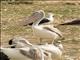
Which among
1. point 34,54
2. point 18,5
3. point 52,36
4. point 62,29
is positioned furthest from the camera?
point 18,5

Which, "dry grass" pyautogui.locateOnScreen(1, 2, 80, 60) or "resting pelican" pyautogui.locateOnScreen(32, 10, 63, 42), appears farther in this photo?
"dry grass" pyautogui.locateOnScreen(1, 2, 80, 60)

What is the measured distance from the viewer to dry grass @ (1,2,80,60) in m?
8.64

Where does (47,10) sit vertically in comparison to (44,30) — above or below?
above

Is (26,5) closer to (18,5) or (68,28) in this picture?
(18,5)

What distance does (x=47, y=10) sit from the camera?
528 inches

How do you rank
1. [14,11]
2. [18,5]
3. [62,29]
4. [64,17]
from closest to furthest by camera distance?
[62,29] < [64,17] < [14,11] < [18,5]

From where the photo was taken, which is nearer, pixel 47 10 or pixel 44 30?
pixel 44 30

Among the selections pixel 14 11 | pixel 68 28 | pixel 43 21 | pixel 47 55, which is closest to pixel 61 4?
pixel 14 11

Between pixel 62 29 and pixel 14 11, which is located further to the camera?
pixel 14 11

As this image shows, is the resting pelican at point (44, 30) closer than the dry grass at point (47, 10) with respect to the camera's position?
Yes

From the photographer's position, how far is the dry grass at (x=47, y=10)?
28.3ft

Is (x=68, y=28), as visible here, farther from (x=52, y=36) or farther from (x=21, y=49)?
(x=21, y=49)

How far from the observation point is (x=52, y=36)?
7.81 metres

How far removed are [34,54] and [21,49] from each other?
0.29m
